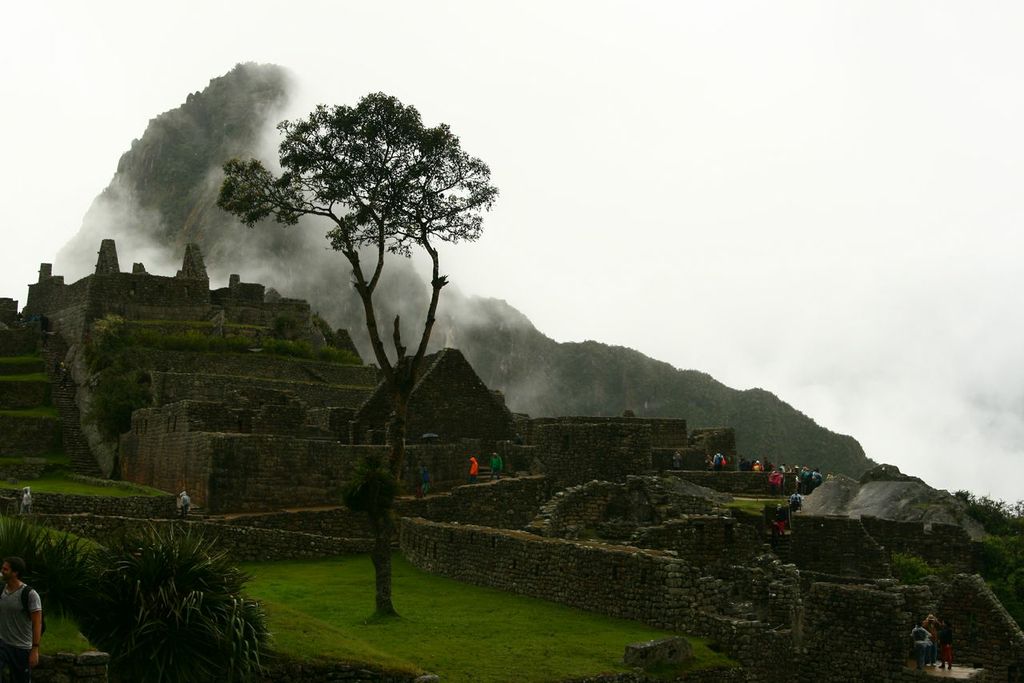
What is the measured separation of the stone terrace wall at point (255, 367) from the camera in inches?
1561

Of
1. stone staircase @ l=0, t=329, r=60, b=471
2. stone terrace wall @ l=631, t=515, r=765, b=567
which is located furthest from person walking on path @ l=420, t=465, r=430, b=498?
stone staircase @ l=0, t=329, r=60, b=471

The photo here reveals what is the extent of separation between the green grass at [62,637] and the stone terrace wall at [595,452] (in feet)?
54.0

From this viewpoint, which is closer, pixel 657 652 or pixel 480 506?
pixel 657 652

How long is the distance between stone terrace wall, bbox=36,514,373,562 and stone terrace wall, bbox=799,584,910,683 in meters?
10.8

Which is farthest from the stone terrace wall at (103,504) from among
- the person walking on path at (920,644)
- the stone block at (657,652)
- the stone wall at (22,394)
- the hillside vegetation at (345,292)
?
the hillside vegetation at (345,292)

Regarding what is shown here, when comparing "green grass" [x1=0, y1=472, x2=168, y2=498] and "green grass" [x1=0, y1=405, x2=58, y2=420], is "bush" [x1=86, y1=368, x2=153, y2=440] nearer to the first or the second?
"green grass" [x1=0, y1=405, x2=58, y2=420]

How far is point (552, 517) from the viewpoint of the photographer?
22.9 m

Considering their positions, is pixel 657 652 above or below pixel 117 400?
below

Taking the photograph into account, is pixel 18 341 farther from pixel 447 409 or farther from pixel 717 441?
pixel 717 441

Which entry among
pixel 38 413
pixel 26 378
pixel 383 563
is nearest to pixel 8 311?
pixel 26 378

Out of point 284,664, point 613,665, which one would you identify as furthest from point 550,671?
point 284,664

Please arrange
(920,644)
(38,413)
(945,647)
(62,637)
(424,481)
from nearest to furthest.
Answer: (62,637)
(920,644)
(945,647)
(424,481)
(38,413)

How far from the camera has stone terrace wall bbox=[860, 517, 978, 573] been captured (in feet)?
81.6

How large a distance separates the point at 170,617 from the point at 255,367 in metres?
30.0
